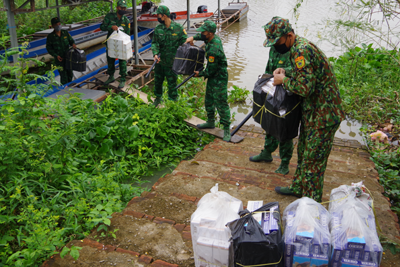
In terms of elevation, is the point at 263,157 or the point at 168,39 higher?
the point at 168,39

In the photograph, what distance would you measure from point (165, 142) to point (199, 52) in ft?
4.85

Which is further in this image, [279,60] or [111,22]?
[111,22]

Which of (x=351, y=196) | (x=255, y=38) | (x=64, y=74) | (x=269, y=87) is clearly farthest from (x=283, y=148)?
(x=255, y=38)

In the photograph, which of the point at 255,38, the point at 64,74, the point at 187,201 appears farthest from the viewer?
the point at 255,38

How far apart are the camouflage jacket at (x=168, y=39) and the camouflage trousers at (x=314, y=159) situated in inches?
126

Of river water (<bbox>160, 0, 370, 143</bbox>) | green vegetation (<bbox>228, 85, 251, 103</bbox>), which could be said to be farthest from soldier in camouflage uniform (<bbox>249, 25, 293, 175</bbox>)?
green vegetation (<bbox>228, 85, 251, 103</bbox>)

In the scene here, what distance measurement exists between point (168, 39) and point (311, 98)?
337 cm

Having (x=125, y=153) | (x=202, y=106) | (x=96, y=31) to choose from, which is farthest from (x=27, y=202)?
(x=96, y=31)

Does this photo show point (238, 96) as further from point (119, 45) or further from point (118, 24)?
point (118, 24)

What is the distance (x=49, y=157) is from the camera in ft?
11.1

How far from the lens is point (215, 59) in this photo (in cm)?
451

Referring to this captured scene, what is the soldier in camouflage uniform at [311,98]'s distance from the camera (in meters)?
2.58

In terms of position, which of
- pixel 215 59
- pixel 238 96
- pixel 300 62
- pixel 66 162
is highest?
pixel 300 62

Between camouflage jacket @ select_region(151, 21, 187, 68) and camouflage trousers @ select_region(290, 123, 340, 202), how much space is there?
10.5 ft
